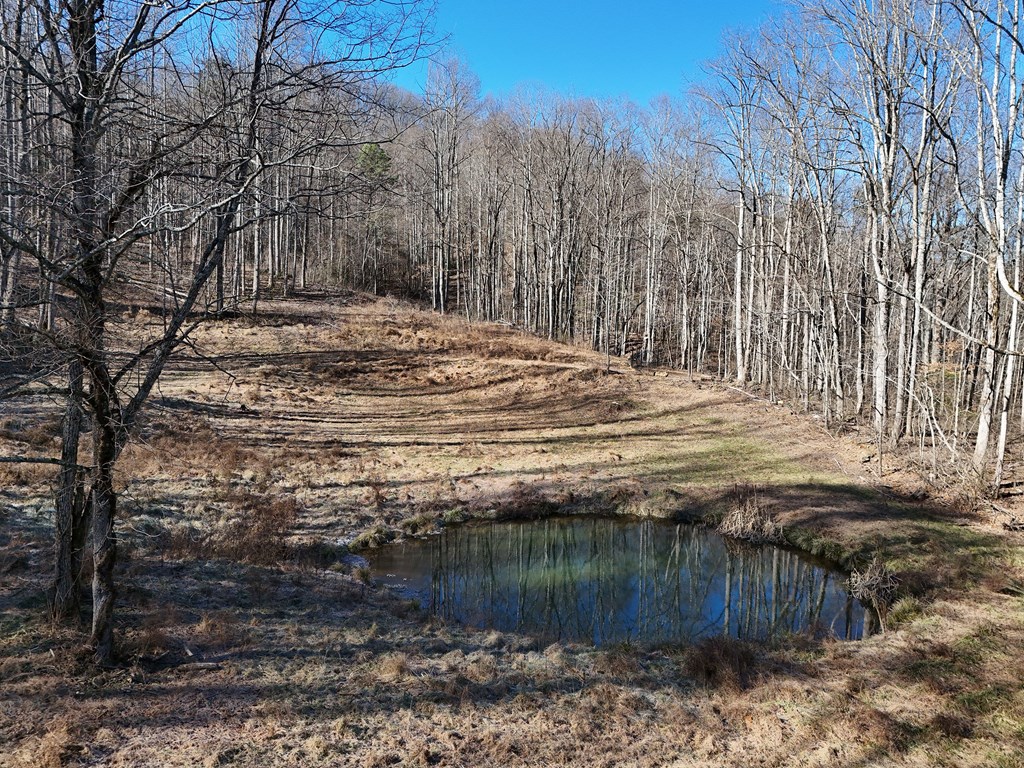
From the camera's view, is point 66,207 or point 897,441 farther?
point 897,441

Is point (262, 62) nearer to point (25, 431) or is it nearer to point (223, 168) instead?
point (223, 168)

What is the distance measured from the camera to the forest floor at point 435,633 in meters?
4.69

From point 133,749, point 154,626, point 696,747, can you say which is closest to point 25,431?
point 154,626

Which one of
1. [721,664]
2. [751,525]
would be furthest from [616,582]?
[721,664]

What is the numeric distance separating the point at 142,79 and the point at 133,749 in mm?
5010

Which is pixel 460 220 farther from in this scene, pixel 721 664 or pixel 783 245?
pixel 721 664

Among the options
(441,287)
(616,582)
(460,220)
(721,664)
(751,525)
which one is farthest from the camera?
(460,220)

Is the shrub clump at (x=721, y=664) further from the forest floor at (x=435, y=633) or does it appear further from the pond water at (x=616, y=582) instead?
the pond water at (x=616, y=582)

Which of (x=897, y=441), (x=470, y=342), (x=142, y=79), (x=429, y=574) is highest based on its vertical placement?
(x=142, y=79)

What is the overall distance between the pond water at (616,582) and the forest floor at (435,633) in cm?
55

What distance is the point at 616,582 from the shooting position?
9.80m

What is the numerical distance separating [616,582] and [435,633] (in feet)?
12.7

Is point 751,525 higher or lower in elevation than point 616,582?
higher

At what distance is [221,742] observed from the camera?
4.45 meters
